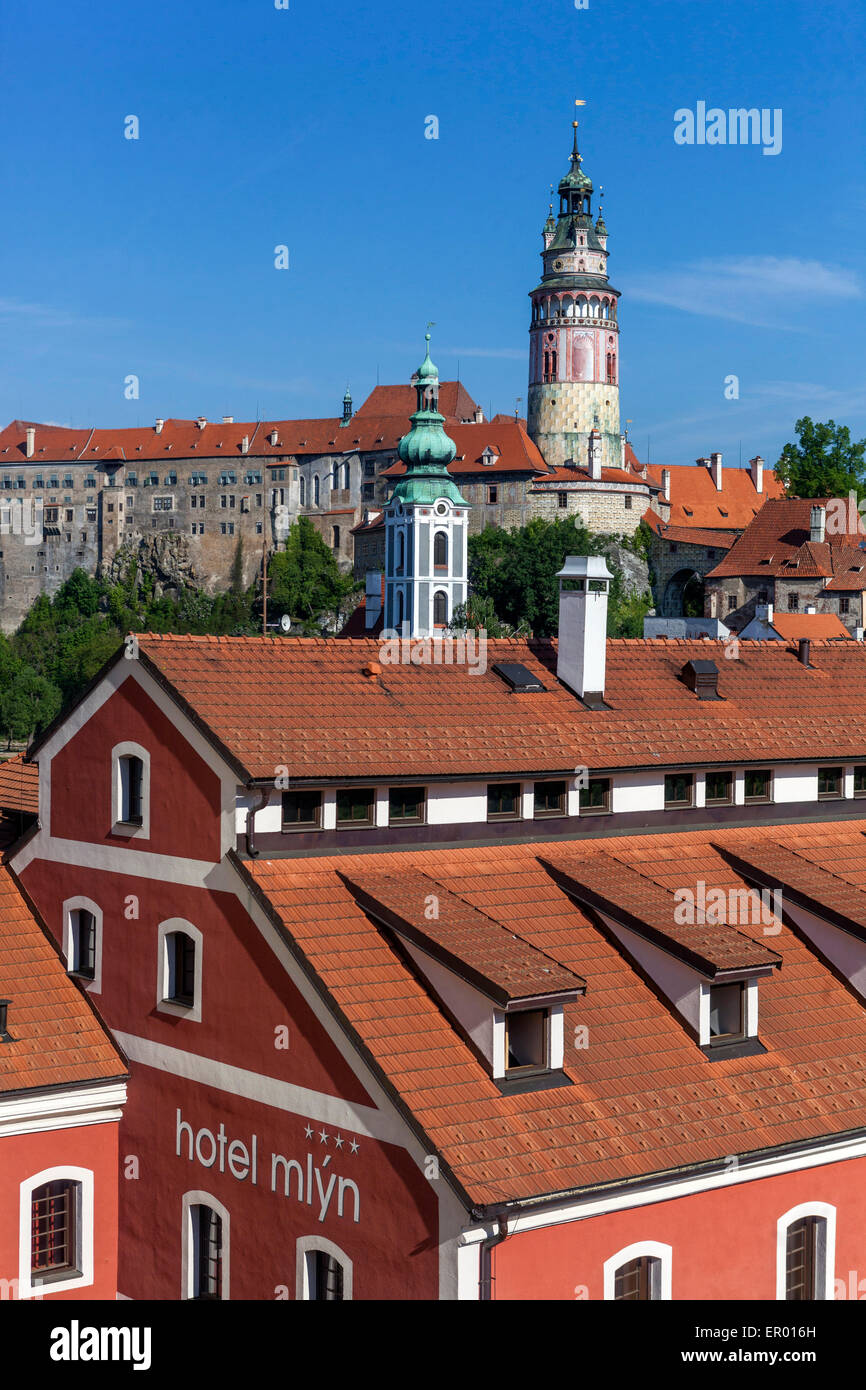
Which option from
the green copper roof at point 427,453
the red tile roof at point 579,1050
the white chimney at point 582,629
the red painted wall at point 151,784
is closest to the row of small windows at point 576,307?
the green copper roof at point 427,453

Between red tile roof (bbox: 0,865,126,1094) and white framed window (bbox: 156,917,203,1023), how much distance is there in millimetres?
1302

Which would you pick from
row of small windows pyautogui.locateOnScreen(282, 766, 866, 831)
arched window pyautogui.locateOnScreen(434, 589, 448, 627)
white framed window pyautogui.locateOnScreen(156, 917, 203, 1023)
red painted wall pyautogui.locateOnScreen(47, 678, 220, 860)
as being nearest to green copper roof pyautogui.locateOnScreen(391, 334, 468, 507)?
arched window pyautogui.locateOnScreen(434, 589, 448, 627)

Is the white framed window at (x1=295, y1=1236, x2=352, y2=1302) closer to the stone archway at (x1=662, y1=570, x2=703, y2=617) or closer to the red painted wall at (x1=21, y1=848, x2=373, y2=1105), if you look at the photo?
the red painted wall at (x1=21, y1=848, x2=373, y2=1105)

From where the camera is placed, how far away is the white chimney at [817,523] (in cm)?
10112

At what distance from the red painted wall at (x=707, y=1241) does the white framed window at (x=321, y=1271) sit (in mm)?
2092

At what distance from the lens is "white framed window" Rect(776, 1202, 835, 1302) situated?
19.8 metres

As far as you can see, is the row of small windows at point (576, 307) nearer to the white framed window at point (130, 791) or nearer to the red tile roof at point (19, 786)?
the red tile roof at point (19, 786)

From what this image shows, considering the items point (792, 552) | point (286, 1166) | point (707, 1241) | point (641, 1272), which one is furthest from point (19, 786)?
point (792, 552)

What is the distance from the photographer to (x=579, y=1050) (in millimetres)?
19438

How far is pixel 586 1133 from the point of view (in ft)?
59.6

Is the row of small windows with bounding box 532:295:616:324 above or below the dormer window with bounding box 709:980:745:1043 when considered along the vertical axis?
above

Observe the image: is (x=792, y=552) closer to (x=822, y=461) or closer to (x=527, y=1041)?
(x=822, y=461)

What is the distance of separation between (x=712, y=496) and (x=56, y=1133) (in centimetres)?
11783
